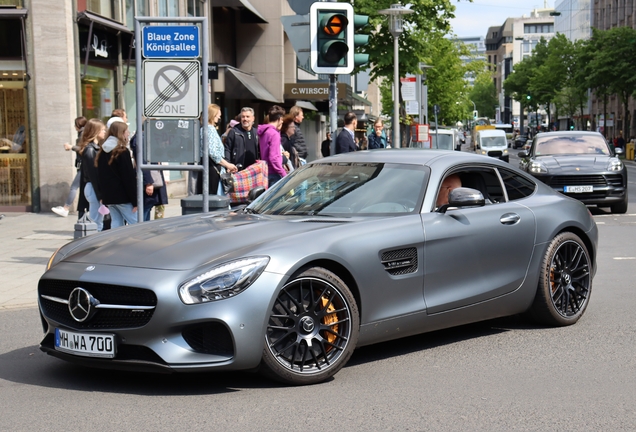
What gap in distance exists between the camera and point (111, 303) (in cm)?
520

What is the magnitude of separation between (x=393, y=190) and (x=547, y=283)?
4.72ft

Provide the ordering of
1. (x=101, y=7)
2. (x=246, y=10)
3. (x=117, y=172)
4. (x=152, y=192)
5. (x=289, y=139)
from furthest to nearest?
1. (x=246, y=10)
2. (x=101, y=7)
3. (x=289, y=139)
4. (x=152, y=192)
5. (x=117, y=172)

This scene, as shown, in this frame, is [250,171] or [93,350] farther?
[250,171]

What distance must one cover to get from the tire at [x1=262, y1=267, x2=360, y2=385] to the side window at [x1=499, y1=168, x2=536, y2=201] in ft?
6.81

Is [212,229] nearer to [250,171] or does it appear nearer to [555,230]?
[555,230]

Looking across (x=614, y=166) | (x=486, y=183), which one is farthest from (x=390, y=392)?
(x=614, y=166)

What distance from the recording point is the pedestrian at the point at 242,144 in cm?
1249

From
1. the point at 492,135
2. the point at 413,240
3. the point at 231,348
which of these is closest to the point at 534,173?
the point at 413,240

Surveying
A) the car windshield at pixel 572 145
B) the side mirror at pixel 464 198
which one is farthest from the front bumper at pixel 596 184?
the side mirror at pixel 464 198

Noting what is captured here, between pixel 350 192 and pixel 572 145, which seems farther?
pixel 572 145

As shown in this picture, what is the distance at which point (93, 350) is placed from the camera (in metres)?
5.21

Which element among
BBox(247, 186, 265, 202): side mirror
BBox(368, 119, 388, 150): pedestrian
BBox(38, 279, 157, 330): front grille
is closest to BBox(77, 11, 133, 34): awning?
BBox(368, 119, 388, 150): pedestrian

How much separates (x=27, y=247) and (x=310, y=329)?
867 cm

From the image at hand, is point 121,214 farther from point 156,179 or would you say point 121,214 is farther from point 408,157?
point 408,157
